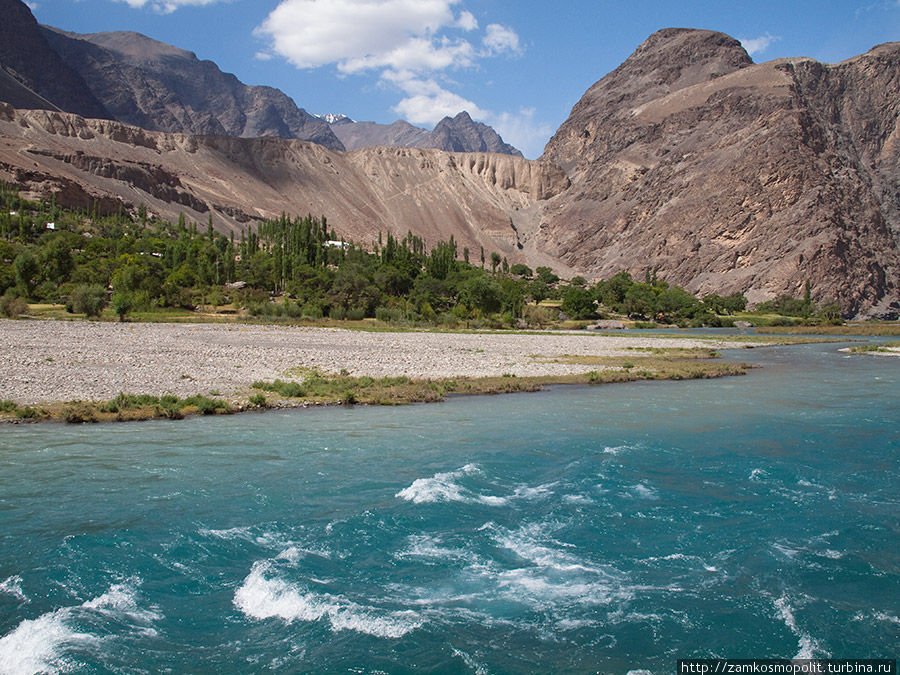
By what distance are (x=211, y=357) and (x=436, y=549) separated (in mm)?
23047

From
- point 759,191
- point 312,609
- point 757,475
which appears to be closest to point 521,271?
point 759,191

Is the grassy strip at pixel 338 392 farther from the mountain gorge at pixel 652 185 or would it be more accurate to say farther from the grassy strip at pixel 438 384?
the mountain gorge at pixel 652 185

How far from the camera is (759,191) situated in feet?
477

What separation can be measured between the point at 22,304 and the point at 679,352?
49.0m

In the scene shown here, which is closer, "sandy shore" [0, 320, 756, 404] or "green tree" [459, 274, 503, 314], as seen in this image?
"sandy shore" [0, 320, 756, 404]

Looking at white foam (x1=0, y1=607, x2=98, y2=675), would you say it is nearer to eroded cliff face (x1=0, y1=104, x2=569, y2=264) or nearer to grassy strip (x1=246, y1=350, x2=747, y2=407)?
grassy strip (x1=246, y1=350, x2=747, y2=407)

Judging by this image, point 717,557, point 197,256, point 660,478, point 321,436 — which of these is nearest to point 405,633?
point 717,557

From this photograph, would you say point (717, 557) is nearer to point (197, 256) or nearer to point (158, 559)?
point (158, 559)

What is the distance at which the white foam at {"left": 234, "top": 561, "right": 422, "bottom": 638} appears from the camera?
7.41m

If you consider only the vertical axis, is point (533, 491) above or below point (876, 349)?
below

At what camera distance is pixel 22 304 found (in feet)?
160

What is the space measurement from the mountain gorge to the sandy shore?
104432mm

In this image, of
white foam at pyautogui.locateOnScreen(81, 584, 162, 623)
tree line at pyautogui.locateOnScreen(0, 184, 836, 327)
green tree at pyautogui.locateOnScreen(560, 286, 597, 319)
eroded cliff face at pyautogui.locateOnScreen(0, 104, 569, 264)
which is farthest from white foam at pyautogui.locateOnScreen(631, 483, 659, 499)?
eroded cliff face at pyautogui.locateOnScreen(0, 104, 569, 264)

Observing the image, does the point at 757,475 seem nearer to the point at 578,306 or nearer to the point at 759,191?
the point at 578,306
